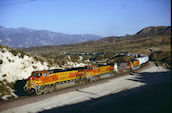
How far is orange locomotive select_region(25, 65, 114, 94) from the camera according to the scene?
82.3 ft

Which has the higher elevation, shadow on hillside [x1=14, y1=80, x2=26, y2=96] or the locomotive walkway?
shadow on hillside [x1=14, y1=80, x2=26, y2=96]

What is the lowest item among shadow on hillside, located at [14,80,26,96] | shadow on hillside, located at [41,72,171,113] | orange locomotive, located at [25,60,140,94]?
shadow on hillside, located at [41,72,171,113]

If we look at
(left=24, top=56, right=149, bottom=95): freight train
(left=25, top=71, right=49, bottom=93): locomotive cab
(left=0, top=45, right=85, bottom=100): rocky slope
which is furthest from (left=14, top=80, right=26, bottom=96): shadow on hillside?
(left=24, top=56, right=149, bottom=95): freight train

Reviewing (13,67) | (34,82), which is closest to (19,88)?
(13,67)

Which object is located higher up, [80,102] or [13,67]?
[13,67]

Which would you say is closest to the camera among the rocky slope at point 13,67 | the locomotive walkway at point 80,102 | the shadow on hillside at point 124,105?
the shadow on hillside at point 124,105

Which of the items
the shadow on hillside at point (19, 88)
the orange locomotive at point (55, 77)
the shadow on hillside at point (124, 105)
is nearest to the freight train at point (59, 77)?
the orange locomotive at point (55, 77)

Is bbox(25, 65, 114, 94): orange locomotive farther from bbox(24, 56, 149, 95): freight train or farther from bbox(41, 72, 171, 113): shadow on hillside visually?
bbox(41, 72, 171, 113): shadow on hillside

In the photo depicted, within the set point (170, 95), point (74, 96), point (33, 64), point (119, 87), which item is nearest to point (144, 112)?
point (170, 95)

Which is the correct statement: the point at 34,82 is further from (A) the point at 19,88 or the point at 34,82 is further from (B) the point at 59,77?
(A) the point at 19,88

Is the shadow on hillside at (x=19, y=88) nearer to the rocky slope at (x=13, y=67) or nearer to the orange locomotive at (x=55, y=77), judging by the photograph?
the rocky slope at (x=13, y=67)

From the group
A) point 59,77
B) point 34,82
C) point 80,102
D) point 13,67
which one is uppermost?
point 13,67

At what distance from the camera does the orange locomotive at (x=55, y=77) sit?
25.1 meters

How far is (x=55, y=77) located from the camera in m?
28.1
